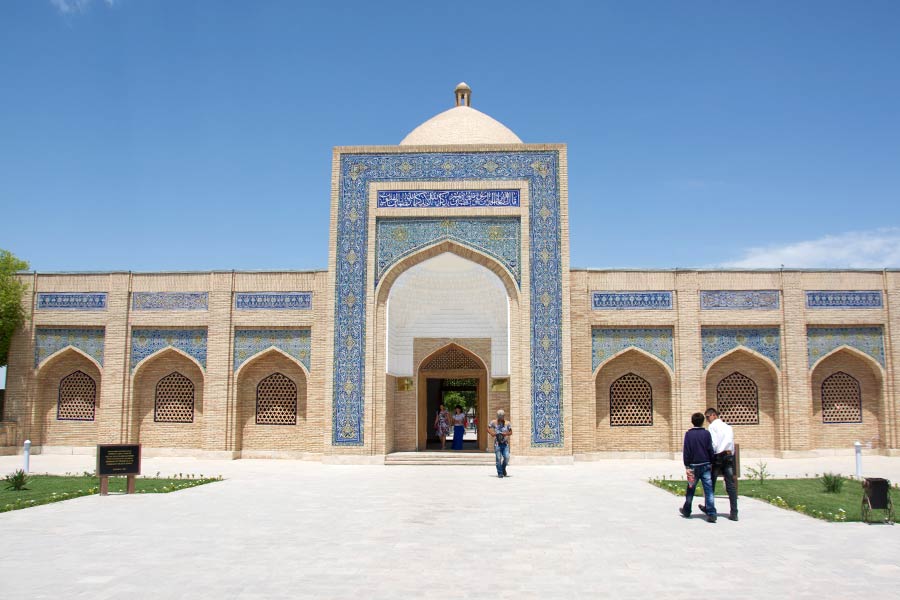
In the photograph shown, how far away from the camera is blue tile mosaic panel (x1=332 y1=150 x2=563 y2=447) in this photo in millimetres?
12625

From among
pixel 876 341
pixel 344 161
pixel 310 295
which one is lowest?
pixel 876 341

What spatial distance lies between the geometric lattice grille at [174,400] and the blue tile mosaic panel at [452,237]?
4736 millimetres

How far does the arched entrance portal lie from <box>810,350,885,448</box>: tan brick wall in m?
6.17

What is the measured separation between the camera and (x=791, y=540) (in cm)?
566

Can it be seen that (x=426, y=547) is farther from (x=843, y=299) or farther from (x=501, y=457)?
(x=843, y=299)

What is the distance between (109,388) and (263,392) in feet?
10.0

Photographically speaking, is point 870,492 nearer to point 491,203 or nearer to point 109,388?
point 491,203

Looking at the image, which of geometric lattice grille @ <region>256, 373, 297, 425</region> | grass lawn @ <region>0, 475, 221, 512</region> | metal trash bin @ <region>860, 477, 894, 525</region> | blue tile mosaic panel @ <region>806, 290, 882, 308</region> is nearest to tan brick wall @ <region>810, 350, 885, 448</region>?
blue tile mosaic panel @ <region>806, 290, 882, 308</region>

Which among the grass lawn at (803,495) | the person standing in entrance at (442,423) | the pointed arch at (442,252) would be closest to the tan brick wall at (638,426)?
the pointed arch at (442,252)

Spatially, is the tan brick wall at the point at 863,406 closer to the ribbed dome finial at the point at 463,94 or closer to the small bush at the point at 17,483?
the ribbed dome finial at the point at 463,94

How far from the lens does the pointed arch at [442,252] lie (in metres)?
13.0

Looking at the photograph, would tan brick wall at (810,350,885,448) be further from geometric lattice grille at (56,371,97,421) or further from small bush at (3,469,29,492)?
geometric lattice grille at (56,371,97,421)

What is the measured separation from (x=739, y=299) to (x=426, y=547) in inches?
405

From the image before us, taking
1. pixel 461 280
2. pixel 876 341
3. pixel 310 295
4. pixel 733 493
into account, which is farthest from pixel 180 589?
pixel 876 341
